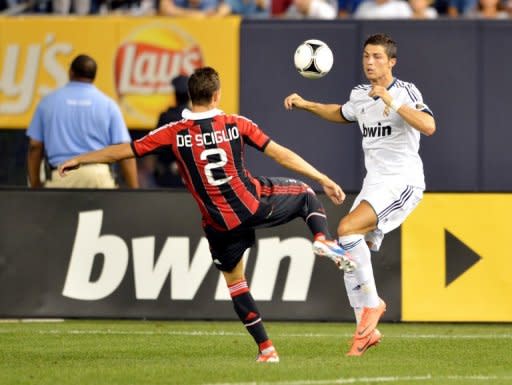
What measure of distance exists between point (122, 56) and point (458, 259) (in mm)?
6236

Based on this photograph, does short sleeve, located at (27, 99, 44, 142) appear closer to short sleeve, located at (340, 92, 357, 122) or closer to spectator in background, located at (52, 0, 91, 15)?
short sleeve, located at (340, 92, 357, 122)

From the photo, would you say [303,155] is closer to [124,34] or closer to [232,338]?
[124,34]

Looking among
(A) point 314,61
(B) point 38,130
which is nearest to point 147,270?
(B) point 38,130

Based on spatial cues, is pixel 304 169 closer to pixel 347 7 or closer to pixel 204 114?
pixel 204 114

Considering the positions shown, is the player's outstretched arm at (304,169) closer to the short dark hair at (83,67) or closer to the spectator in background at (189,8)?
the short dark hair at (83,67)

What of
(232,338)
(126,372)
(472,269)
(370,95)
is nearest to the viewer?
(126,372)

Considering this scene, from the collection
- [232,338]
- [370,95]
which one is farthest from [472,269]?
[370,95]

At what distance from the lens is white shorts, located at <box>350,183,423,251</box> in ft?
34.3

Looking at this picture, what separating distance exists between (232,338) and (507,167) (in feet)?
21.3

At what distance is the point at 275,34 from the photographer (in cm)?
1738

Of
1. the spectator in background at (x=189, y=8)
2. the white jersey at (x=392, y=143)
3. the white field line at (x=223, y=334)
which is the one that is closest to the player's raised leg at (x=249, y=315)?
the white jersey at (x=392, y=143)

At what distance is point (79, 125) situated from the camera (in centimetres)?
1391

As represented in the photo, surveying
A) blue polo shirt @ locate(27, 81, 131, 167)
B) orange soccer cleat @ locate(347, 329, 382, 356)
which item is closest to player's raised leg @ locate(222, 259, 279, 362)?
orange soccer cleat @ locate(347, 329, 382, 356)

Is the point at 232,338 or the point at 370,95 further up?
the point at 370,95
